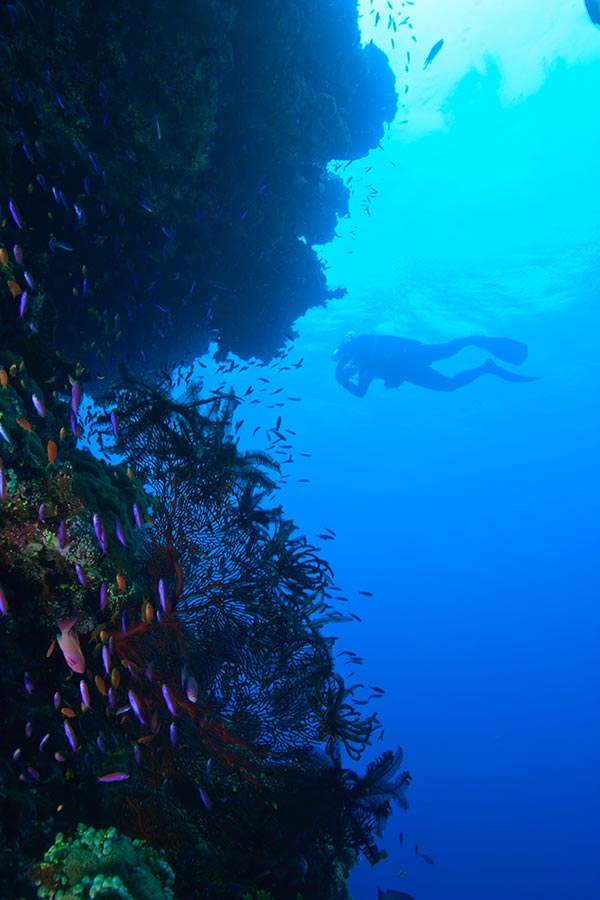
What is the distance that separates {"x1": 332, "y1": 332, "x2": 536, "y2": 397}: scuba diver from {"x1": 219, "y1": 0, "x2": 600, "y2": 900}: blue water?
533cm

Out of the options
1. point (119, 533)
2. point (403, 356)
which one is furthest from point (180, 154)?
point (403, 356)

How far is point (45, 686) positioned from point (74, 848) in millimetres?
1193

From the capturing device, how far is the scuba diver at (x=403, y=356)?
72.3ft

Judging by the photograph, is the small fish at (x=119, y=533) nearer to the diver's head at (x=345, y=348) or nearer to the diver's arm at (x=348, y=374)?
the diver's arm at (x=348, y=374)

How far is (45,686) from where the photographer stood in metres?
4.01

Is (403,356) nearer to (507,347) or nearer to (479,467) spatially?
(507,347)

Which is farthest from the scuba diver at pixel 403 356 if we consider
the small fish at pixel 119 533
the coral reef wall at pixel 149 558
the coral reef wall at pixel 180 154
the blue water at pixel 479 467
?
the small fish at pixel 119 533

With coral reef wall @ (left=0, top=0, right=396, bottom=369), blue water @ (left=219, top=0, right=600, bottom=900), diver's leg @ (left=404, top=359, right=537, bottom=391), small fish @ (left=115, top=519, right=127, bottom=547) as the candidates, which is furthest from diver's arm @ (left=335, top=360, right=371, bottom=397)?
small fish @ (left=115, top=519, right=127, bottom=547)

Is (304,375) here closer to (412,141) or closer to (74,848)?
(412,141)

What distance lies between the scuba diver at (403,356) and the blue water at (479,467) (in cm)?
533

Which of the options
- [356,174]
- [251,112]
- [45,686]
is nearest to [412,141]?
[356,174]

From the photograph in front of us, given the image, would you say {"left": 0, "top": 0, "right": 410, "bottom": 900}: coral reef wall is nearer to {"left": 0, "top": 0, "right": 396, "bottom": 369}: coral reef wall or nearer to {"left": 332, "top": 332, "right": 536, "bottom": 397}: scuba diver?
{"left": 0, "top": 0, "right": 396, "bottom": 369}: coral reef wall

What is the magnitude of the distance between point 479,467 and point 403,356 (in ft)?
157

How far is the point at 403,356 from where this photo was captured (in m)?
22.5
